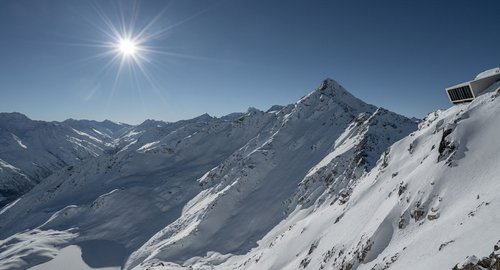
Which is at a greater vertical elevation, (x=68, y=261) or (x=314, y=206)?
(x=68, y=261)

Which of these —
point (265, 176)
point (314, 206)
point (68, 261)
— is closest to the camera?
point (314, 206)

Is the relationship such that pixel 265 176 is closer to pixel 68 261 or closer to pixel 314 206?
pixel 314 206

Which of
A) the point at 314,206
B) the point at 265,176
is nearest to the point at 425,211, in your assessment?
the point at 314,206

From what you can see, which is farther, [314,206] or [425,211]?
[314,206]

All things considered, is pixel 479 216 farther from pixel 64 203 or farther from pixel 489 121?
pixel 64 203

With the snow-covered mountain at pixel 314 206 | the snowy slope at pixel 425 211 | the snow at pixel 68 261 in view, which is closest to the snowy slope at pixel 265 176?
the snow-covered mountain at pixel 314 206

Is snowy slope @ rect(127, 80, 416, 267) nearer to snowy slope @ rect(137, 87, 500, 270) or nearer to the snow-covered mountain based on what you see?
the snow-covered mountain

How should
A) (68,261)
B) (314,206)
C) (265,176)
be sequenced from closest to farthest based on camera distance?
(314,206) → (68,261) → (265,176)

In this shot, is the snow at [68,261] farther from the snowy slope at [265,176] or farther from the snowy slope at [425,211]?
the snowy slope at [425,211]
